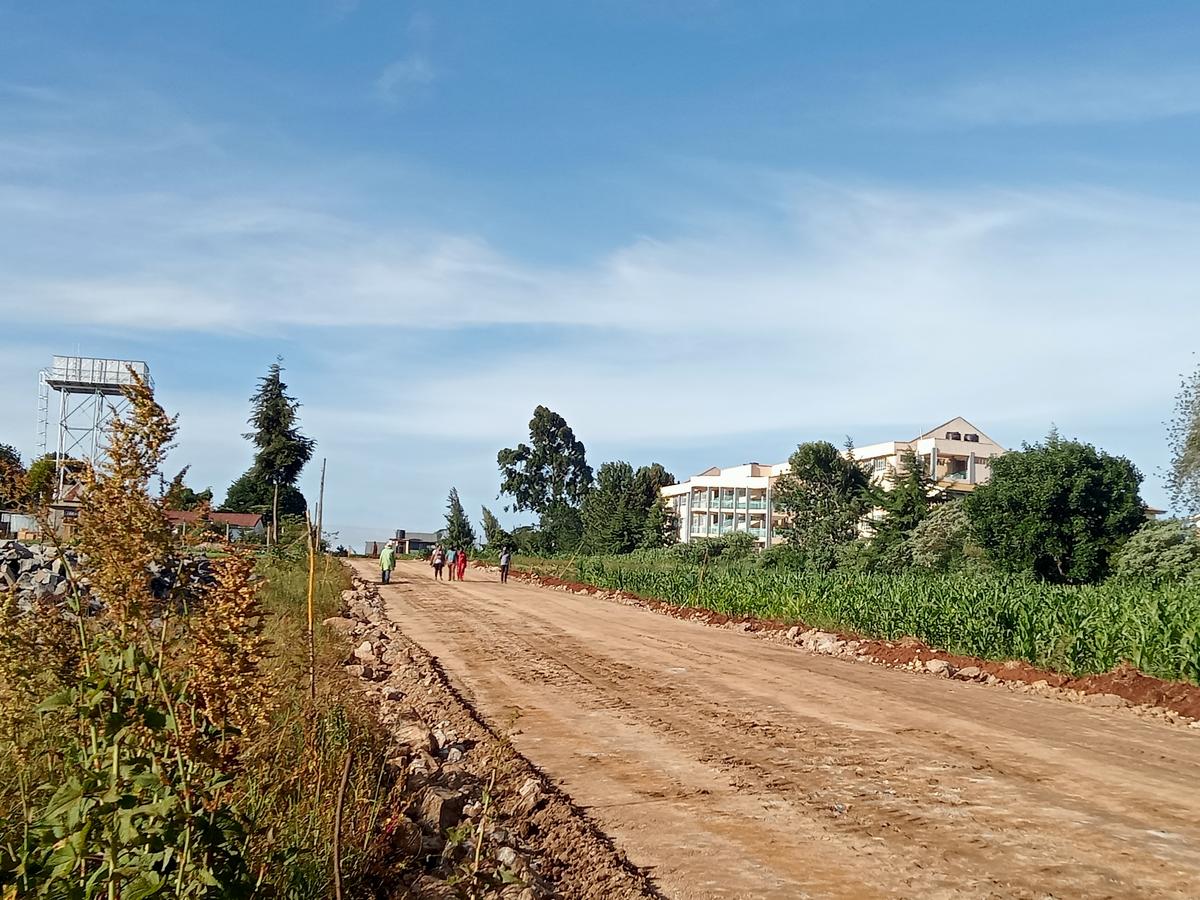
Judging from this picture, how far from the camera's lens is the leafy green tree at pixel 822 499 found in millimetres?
45812

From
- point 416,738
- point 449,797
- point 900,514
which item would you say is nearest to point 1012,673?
point 416,738

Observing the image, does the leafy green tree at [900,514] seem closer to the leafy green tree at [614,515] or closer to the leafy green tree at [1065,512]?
the leafy green tree at [1065,512]

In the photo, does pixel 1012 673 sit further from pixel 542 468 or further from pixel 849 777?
pixel 542 468

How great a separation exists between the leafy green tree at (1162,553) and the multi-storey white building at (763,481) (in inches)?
1766

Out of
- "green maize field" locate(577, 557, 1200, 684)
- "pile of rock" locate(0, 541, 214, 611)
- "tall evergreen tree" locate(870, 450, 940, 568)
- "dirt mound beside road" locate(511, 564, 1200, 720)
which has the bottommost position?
"dirt mound beside road" locate(511, 564, 1200, 720)

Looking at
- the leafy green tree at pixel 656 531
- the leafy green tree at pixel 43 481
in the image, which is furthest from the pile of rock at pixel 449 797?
the leafy green tree at pixel 656 531

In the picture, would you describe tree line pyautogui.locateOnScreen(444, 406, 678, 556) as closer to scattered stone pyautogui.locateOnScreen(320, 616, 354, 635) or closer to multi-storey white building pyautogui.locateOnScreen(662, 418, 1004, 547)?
multi-storey white building pyautogui.locateOnScreen(662, 418, 1004, 547)

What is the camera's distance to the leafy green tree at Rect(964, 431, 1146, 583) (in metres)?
32.2

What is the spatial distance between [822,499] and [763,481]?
4472cm

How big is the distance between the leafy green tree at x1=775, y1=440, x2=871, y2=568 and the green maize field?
1235cm

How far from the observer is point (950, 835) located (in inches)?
292

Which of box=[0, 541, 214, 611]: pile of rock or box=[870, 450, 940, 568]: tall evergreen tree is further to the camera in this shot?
box=[870, 450, 940, 568]: tall evergreen tree

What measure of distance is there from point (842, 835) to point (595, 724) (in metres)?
4.92

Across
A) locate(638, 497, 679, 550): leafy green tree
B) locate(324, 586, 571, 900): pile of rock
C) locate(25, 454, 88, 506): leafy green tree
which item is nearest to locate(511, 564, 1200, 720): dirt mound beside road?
locate(324, 586, 571, 900): pile of rock
